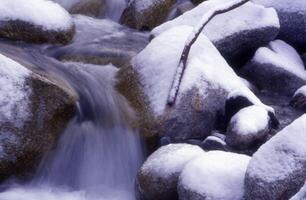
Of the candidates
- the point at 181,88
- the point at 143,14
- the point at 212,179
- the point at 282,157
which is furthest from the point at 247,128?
the point at 143,14

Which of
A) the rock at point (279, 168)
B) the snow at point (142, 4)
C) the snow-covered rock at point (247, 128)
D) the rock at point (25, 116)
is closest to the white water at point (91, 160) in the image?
the rock at point (25, 116)

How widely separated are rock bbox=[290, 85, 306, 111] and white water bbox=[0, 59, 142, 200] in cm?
221

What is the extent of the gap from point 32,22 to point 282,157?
3.82 m

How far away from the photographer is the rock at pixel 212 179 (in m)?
3.77

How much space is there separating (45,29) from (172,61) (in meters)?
1.91

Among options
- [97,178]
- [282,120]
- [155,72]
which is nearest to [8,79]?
[97,178]

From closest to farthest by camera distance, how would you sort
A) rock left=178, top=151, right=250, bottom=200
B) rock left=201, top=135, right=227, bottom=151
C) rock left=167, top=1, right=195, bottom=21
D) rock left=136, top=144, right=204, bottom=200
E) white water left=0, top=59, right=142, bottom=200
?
rock left=178, top=151, right=250, bottom=200, rock left=136, top=144, right=204, bottom=200, white water left=0, top=59, right=142, bottom=200, rock left=201, top=135, right=227, bottom=151, rock left=167, top=1, right=195, bottom=21

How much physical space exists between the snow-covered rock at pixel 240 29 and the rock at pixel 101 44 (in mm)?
523

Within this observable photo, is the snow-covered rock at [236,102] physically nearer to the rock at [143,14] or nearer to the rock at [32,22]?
the rock at [32,22]

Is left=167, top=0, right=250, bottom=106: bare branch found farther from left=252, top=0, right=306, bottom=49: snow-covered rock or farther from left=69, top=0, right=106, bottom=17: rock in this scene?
left=69, top=0, right=106, bottom=17: rock

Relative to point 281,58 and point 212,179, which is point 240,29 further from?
point 212,179

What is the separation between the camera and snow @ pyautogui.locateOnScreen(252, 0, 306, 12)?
7.43 m

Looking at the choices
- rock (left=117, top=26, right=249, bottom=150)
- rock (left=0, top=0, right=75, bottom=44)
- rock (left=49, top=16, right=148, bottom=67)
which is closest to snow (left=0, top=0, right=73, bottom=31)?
rock (left=0, top=0, right=75, bottom=44)

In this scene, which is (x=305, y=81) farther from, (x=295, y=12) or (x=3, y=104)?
(x=3, y=104)
